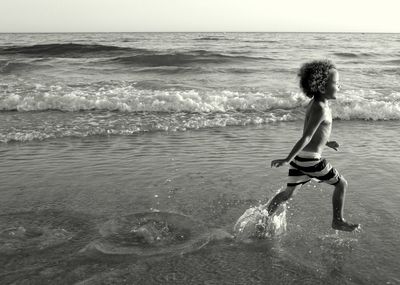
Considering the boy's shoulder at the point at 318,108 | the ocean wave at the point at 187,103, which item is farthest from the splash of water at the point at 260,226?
the ocean wave at the point at 187,103

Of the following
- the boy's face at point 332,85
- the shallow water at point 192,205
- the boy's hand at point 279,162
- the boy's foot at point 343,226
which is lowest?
the shallow water at point 192,205

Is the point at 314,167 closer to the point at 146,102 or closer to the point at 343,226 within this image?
the point at 343,226

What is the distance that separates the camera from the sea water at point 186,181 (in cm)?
328

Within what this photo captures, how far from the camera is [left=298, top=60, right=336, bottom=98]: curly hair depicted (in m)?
3.57

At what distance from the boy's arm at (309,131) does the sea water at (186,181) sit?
0.74m

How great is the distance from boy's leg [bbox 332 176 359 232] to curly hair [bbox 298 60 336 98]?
78 centimetres

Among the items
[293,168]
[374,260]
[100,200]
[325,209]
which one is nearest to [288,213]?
[325,209]

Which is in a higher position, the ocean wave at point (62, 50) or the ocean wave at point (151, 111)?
the ocean wave at point (62, 50)

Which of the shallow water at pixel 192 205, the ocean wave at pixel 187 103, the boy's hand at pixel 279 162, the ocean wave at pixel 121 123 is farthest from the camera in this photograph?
the ocean wave at pixel 187 103

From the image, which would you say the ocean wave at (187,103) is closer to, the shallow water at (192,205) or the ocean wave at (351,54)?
the shallow water at (192,205)

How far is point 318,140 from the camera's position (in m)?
3.65

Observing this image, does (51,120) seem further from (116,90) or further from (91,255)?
(91,255)

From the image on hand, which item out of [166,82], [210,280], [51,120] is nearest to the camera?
[210,280]

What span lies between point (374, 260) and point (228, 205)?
1.61m
